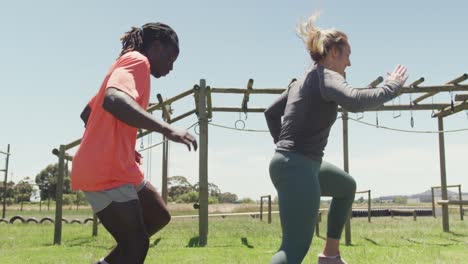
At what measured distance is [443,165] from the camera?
32.8 feet

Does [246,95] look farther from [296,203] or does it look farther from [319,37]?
[296,203]

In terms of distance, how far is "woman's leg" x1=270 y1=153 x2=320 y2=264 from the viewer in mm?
2441

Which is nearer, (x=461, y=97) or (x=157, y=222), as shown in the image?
(x=157, y=222)

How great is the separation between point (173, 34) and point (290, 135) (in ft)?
2.80

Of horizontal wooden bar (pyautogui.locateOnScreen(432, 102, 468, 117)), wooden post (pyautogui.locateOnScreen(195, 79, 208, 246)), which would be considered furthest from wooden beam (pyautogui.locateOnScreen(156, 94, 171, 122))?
horizontal wooden bar (pyautogui.locateOnScreen(432, 102, 468, 117))

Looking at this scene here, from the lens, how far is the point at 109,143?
7.14 ft

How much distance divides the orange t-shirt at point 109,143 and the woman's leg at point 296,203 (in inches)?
31.8

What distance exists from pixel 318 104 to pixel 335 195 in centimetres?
72

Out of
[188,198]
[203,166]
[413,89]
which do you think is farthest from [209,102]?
[188,198]

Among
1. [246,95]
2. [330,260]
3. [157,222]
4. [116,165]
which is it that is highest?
[246,95]

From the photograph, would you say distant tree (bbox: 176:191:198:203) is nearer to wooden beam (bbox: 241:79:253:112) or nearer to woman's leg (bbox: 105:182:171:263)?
wooden beam (bbox: 241:79:253:112)

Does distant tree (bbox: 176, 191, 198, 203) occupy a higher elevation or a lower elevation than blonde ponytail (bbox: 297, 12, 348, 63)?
lower

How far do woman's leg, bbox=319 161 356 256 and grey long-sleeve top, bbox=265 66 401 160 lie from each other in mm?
313

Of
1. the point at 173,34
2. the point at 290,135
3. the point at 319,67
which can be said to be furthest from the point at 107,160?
the point at 319,67
